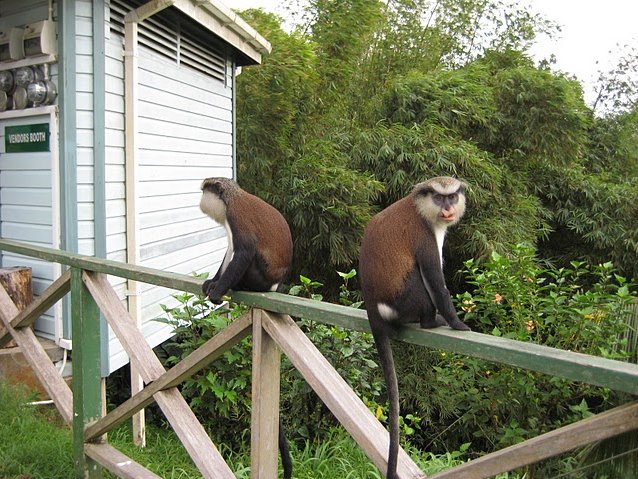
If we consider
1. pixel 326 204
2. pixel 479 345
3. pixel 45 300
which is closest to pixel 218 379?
pixel 45 300

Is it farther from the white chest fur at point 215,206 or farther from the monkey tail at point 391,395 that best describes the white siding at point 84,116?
the monkey tail at point 391,395

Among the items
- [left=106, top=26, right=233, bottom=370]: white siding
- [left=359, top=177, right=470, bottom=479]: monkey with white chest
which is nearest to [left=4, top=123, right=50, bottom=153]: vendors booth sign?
[left=106, top=26, right=233, bottom=370]: white siding

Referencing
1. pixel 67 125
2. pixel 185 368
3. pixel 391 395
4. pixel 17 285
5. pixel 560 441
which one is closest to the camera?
pixel 560 441

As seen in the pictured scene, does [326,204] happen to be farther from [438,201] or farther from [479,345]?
[479,345]

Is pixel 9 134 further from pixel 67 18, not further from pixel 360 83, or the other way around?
pixel 360 83

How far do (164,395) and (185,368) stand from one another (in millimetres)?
220

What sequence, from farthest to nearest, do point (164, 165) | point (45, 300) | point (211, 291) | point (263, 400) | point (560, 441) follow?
point (164, 165) → point (45, 300) → point (211, 291) → point (263, 400) → point (560, 441)

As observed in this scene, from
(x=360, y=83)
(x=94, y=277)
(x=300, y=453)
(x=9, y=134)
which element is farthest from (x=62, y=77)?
(x=360, y=83)

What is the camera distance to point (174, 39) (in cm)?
547

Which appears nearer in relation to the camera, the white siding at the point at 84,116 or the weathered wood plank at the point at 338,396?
the weathered wood plank at the point at 338,396

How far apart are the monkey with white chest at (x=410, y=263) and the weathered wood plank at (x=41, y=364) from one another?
66.2 inches

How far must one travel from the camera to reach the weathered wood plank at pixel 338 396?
5.43 feet

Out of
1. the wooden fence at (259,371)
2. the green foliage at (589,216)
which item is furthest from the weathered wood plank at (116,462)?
the green foliage at (589,216)

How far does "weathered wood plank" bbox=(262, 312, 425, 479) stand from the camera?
1.66 metres
